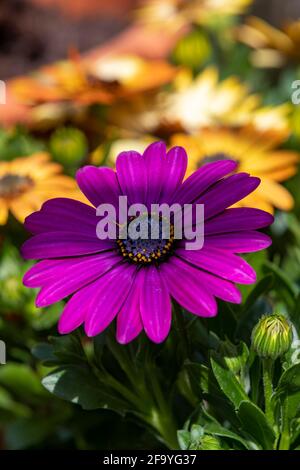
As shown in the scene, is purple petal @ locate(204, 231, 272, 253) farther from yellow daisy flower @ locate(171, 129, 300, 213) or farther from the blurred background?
the blurred background

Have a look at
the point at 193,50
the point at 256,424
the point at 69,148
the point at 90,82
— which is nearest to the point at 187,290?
the point at 256,424

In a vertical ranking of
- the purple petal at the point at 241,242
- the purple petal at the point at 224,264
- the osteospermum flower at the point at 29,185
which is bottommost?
the purple petal at the point at 224,264

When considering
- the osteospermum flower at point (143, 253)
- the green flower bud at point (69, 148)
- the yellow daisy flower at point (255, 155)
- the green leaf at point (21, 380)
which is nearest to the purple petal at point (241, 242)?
the osteospermum flower at point (143, 253)

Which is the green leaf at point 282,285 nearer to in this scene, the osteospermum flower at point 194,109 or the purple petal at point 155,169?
the purple petal at point 155,169

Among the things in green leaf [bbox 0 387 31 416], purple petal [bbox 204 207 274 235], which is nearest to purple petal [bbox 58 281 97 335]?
purple petal [bbox 204 207 274 235]

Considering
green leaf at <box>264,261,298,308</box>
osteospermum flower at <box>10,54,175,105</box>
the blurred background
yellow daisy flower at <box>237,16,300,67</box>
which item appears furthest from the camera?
the blurred background

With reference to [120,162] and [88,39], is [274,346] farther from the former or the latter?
[88,39]
